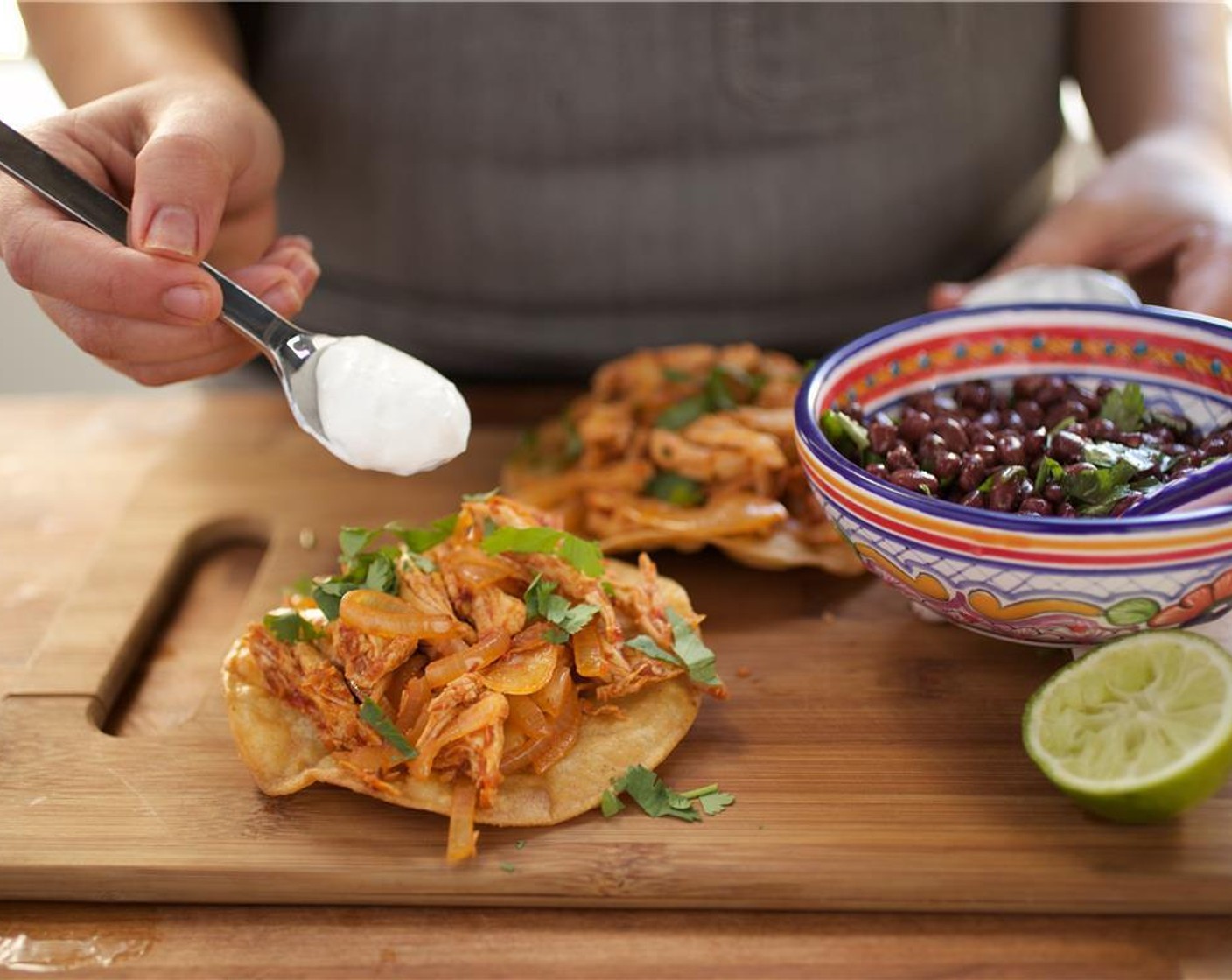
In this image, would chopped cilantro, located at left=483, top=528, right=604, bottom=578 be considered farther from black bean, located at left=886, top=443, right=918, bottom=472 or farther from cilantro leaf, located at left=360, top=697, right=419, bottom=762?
black bean, located at left=886, top=443, right=918, bottom=472

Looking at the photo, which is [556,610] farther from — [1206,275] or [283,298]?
[1206,275]

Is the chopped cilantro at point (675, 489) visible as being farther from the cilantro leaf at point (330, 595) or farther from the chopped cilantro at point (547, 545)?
the cilantro leaf at point (330, 595)

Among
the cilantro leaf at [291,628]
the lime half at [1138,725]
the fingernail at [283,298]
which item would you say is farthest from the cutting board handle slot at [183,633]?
the lime half at [1138,725]

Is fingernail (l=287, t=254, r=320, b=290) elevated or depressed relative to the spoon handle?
depressed

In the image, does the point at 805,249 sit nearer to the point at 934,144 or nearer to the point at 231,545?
the point at 934,144

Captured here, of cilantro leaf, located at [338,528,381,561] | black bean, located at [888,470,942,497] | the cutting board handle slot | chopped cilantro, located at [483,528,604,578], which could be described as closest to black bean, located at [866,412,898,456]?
black bean, located at [888,470,942,497]

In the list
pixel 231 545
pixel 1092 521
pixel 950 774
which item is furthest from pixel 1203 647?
pixel 231 545

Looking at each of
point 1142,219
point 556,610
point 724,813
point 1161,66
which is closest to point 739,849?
point 724,813

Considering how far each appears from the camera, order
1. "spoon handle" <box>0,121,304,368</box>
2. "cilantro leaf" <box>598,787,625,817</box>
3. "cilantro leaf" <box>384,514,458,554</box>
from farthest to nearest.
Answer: "cilantro leaf" <box>384,514,458,554</box> < "spoon handle" <box>0,121,304,368</box> < "cilantro leaf" <box>598,787,625,817</box>
